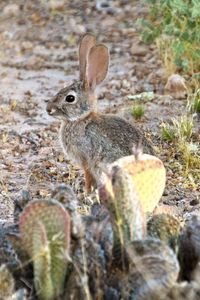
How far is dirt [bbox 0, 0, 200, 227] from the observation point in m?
7.02

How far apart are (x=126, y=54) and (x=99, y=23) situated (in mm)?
1115

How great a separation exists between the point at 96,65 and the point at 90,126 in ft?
1.90

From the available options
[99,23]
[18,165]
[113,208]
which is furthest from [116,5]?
[113,208]

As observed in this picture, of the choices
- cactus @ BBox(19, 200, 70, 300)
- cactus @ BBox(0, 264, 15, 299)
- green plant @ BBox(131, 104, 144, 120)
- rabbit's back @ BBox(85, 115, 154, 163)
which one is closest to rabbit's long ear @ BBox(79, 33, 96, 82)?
rabbit's back @ BBox(85, 115, 154, 163)

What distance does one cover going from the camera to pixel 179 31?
8383 millimetres

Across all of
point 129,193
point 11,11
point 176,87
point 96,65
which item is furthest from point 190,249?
point 11,11

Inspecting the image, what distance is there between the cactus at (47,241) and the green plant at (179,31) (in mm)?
4312

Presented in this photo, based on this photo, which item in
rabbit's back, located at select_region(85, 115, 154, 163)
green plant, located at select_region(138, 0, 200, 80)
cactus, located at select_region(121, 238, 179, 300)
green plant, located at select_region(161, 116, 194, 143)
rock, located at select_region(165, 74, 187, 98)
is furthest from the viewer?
rock, located at select_region(165, 74, 187, 98)

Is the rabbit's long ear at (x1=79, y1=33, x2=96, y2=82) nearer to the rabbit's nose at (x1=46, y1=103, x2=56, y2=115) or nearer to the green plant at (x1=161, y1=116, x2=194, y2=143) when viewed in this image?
the rabbit's nose at (x1=46, y1=103, x2=56, y2=115)

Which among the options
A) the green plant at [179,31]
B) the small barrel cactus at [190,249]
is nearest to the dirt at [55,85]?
the green plant at [179,31]

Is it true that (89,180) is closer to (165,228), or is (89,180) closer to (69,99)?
(69,99)

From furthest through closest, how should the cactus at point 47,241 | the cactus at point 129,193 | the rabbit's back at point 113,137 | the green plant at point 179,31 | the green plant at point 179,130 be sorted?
1. the green plant at point 179,31
2. the green plant at point 179,130
3. the rabbit's back at point 113,137
4. the cactus at point 129,193
5. the cactus at point 47,241

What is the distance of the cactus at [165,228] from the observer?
4.41 metres

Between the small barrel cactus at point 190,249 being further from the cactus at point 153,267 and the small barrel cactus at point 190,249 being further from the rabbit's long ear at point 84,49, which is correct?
the rabbit's long ear at point 84,49
